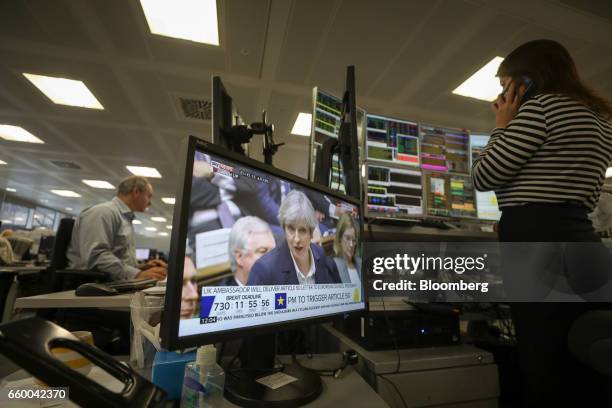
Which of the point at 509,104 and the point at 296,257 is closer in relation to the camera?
the point at 296,257

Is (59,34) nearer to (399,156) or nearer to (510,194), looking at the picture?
(399,156)

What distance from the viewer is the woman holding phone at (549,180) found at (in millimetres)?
685

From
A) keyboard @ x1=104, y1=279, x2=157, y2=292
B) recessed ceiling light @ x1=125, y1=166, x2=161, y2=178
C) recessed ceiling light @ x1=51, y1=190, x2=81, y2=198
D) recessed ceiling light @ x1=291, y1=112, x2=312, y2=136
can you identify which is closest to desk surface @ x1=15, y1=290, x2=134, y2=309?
keyboard @ x1=104, y1=279, x2=157, y2=292

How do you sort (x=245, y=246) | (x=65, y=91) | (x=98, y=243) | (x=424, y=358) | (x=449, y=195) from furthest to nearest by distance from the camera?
(x=65, y=91), (x=98, y=243), (x=449, y=195), (x=424, y=358), (x=245, y=246)

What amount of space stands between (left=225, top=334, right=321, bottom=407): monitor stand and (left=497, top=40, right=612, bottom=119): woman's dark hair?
3.41 feet

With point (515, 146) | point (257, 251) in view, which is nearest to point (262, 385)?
point (257, 251)

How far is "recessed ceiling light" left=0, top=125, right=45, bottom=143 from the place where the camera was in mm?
4004

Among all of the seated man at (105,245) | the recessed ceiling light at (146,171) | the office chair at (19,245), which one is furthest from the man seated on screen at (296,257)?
the office chair at (19,245)

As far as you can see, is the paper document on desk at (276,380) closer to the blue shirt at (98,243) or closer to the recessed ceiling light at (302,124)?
the blue shirt at (98,243)

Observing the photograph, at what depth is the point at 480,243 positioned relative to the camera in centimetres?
131

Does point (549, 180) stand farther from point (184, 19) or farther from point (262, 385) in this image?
point (184, 19)

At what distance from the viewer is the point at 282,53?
7.97 ft

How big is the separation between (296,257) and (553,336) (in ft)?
2.14

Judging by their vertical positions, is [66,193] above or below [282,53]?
below
